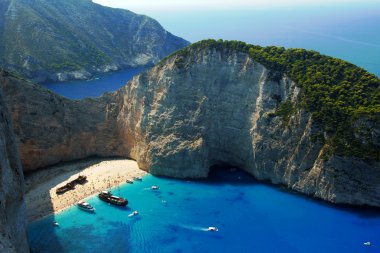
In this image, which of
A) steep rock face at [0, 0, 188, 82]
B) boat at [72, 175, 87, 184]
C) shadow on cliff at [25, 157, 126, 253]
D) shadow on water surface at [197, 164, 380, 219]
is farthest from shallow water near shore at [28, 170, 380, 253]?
steep rock face at [0, 0, 188, 82]

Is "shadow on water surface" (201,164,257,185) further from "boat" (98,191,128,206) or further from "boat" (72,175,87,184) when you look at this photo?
"boat" (72,175,87,184)

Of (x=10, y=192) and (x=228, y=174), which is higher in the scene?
(x=10, y=192)

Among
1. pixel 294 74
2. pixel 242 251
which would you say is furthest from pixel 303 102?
pixel 242 251

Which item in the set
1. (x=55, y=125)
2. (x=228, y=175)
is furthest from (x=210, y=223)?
(x=55, y=125)

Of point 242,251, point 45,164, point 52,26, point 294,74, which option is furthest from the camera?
point 52,26

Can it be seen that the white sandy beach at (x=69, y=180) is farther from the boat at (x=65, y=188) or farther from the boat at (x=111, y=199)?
the boat at (x=111, y=199)

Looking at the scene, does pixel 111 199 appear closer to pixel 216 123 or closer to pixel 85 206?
pixel 85 206

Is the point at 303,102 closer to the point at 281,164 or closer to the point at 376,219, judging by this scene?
the point at 281,164
